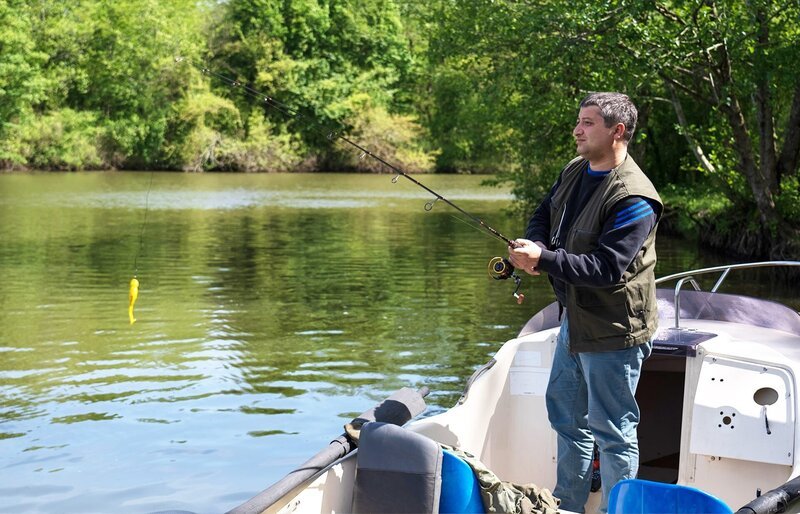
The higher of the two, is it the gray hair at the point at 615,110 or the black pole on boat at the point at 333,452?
the gray hair at the point at 615,110

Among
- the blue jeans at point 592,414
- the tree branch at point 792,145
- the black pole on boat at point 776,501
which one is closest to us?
the black pole on boat at point 776,501

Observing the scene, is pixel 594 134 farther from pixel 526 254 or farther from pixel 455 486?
pixel 455 486

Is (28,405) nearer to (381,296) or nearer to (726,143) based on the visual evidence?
(381,296)

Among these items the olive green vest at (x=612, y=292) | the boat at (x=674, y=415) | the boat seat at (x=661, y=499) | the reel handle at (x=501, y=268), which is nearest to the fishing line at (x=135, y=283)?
the boat at (x=674, y=415)

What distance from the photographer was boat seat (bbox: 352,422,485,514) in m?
3.53

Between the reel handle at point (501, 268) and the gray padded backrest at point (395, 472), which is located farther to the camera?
the reel handle at point (501, 268)

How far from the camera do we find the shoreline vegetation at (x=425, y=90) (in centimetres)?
1454

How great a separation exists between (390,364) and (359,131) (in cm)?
4679

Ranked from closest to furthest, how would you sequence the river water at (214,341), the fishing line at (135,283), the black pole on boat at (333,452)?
the black pole on boat at (333,452), the river water at (214,341), the fishing line at (135,283)

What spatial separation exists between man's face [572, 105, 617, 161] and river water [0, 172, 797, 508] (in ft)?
10.4

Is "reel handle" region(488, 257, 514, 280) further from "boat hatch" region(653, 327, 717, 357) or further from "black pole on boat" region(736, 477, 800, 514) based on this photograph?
"black pole on boat" region(736, 477, 800, 514)

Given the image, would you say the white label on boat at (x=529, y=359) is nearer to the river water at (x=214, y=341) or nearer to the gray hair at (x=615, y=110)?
the gray hair at (x=615, y=110)

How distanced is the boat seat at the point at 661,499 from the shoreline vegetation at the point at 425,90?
338 centimetres

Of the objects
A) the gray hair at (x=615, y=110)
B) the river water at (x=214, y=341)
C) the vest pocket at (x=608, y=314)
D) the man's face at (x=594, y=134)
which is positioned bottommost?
the river water at (x=214, y=341)
